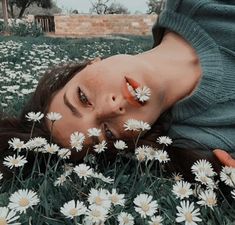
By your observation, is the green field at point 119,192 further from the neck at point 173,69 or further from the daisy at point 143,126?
the neck at point 173,69

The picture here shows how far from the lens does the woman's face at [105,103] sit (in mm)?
1678

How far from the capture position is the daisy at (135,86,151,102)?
5.49 feet

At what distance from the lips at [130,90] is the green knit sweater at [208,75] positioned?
23 cm

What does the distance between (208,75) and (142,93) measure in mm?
397

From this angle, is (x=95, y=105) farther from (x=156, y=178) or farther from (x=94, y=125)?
(x=156, y=178)

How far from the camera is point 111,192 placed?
1.41 m

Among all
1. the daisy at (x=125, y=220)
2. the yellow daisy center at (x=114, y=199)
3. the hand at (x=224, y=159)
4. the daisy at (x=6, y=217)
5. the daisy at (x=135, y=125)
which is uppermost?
the daisy at (x=6, y=217)

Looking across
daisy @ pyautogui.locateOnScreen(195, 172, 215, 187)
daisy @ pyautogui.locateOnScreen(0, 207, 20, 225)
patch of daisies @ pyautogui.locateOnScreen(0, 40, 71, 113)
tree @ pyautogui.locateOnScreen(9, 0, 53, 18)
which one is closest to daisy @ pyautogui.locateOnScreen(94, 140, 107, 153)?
daisy @ pyautogui.locateOnScreen(195, 172, 215, 187)

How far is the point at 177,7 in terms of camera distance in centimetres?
223

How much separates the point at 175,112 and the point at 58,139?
48cm

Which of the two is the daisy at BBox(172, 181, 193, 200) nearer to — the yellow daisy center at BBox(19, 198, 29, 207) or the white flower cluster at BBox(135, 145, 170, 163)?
the white flower cluster at BBox(135, 145, 170, 163)

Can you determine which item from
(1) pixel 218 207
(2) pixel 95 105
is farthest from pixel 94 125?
(1) pixel 218 207

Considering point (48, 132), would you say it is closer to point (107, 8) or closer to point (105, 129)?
point (105, 129)

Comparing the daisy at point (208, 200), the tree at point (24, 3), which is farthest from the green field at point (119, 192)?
the tree at point (24, 3)
